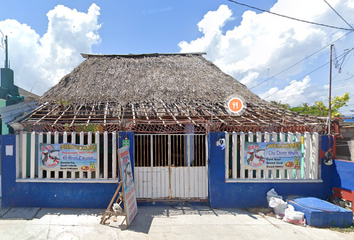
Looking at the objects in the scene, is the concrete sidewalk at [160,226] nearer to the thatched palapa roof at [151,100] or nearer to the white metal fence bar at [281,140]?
the white metal fence bar at [281,140]

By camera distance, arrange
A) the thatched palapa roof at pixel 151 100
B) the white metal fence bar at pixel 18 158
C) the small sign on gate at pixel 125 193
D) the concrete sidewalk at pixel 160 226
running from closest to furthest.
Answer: the concrete sidewalk at pixel 160 226 → the small sign on gate at pixel 125 193 → the white metal fence bar at pixel 18 158 → the thatched palapa roof at pixel 151 100

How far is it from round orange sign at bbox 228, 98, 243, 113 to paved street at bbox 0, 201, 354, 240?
12.4ft

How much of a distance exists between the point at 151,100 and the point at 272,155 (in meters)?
4.83

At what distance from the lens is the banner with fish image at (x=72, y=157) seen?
5059 millimetres

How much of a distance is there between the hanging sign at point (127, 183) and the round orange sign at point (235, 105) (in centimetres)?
457

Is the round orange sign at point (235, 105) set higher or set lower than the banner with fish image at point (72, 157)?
higher

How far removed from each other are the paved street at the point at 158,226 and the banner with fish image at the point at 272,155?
4.63 feet

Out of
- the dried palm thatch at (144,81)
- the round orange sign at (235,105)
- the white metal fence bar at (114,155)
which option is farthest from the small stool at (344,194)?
the white metal fence bar at (114,155)

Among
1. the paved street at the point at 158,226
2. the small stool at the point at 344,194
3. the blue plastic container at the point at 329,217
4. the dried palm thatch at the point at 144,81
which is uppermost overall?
the dried palm thatch at the point at 144,81

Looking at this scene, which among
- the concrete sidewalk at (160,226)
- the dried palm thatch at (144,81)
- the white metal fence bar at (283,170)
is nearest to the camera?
the concrete sidewalk at (160,226)

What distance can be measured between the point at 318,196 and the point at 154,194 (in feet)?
16.0

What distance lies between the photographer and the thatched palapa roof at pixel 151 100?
216 inches

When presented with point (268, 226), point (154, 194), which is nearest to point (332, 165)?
point (268, 226)

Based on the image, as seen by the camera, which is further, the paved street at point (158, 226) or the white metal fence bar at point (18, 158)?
the white metal fence bar at point (18, 158)
